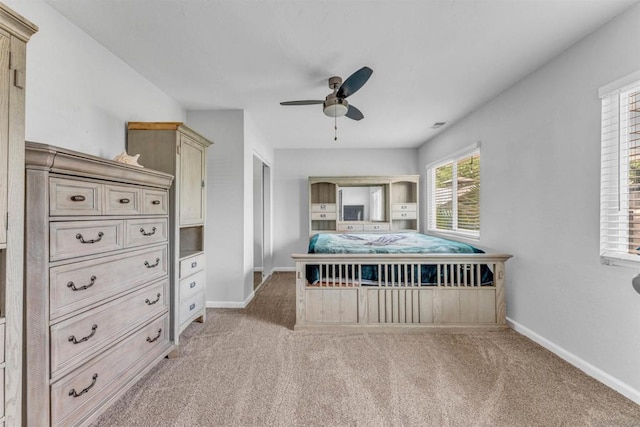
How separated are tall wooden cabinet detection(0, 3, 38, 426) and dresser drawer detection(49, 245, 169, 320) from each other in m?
0.20

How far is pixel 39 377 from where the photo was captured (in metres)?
1.18

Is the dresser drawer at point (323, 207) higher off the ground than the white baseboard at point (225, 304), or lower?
higher

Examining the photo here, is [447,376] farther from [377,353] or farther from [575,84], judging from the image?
[575,84]

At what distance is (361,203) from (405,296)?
9.18ft

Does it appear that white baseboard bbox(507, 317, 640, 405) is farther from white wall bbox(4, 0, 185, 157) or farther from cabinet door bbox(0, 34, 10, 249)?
white wall bbox(4, 0, 185, 157)

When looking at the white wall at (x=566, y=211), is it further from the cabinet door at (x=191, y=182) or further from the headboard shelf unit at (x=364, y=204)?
the cabinet door at (x=191, y=182)

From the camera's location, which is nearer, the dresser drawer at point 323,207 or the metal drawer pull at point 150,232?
the metal drawer pull at point 150,232

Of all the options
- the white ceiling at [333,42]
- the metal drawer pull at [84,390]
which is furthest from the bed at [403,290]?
the white ceiling at [333,42]

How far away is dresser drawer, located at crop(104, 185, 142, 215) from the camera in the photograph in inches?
61.2

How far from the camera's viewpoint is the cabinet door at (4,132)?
983 mm

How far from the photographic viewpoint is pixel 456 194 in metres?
4.01

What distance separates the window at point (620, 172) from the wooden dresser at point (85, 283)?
305 centimetres

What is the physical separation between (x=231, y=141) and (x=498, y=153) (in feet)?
9.76

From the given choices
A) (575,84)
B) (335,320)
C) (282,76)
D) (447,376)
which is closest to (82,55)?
(282,76)
